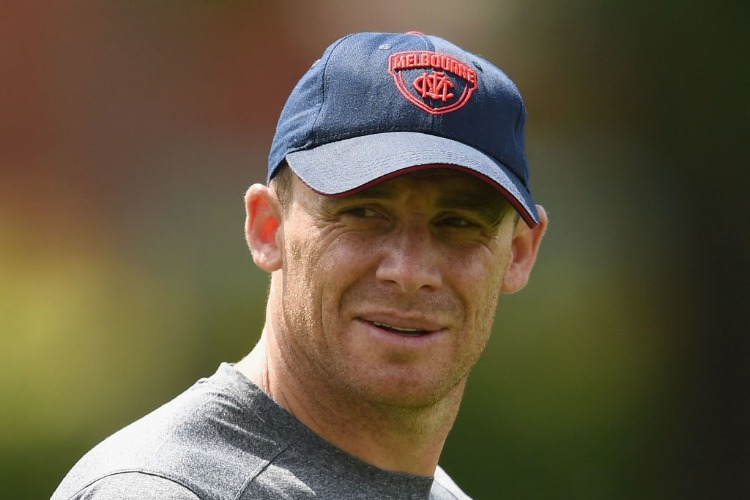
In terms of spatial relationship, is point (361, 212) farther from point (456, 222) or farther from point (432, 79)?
point (432, 79)

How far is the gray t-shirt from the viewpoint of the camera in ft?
5.48

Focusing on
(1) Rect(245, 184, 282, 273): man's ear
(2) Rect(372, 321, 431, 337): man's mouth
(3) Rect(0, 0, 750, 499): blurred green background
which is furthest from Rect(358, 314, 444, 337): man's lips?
(3) Rect(0, 0, 750, 499): blurred green background

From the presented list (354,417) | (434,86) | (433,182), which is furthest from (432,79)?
(354,417)

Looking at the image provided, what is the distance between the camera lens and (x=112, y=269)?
5508mm

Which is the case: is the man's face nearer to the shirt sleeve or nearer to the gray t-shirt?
the gray t-shirt

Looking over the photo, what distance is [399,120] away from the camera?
199 centimetres

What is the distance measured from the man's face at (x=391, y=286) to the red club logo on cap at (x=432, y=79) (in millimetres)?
155

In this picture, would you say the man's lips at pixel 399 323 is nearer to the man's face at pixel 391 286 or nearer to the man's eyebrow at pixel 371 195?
the man's face at pixel 391 286

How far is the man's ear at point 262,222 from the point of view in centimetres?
214

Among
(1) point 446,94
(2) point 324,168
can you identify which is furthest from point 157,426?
(1) point 446,94

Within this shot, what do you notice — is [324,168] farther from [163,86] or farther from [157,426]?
[163,86]

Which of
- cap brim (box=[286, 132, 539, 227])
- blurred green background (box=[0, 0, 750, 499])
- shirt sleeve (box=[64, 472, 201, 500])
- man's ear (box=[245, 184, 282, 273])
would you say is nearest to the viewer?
shirt sleeve (box=[64, 472, 201, 500])

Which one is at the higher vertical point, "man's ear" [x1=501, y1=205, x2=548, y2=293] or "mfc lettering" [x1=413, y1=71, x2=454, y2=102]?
"mfc lettering" [x1=413, y1=71, x2=454, y2=102]

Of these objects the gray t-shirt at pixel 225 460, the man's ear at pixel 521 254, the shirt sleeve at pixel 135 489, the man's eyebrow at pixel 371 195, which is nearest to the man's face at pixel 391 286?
the man's eyebrow at pixel 371 195
